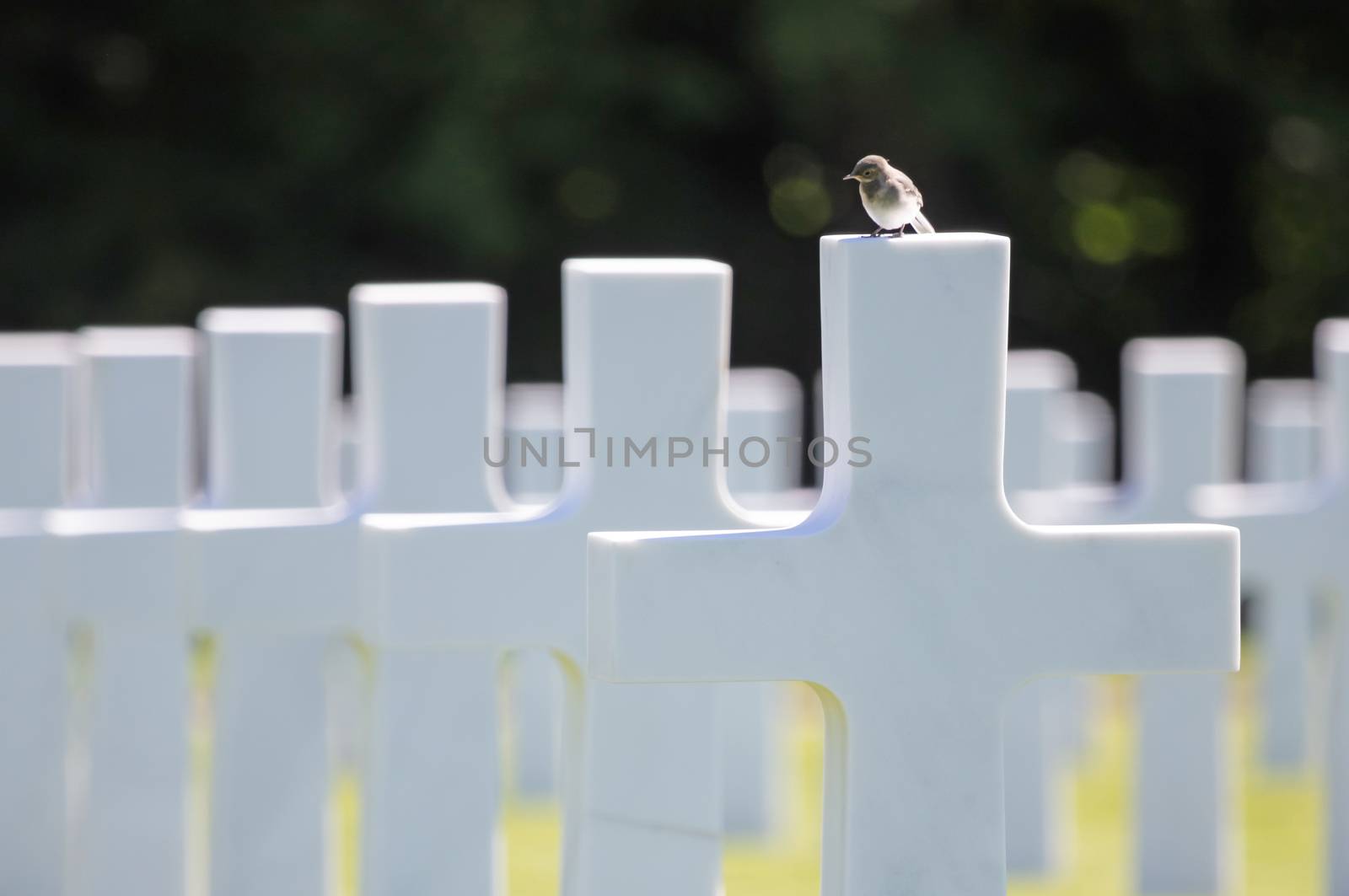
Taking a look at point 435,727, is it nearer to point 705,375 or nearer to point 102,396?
point 705,375

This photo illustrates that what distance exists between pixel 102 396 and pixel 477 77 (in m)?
7.55

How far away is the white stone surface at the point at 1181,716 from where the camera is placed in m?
4.08

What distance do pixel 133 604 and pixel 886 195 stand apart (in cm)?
179

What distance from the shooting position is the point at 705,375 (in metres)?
2.86

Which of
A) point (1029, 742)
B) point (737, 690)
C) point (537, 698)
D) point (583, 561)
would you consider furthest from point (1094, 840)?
point (583, 561)

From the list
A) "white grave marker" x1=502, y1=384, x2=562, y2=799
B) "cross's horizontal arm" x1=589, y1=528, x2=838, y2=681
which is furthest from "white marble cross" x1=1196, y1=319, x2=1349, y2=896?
"white grave marker" x1=502, y1=384, x2=562, y2=799

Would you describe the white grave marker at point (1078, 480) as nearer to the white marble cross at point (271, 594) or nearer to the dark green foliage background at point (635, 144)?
the white marble cross at point (271, 594)

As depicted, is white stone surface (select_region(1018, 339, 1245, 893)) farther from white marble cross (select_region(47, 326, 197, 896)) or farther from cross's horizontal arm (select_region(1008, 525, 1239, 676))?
white marble cross (select_region(47, 326, 197, 896))

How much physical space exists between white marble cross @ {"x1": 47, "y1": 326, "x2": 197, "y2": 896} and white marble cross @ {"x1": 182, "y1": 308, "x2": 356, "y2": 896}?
0.15 meters

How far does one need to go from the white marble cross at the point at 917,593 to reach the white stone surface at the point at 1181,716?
70.5 inches

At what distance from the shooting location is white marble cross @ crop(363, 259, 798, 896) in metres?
2.77

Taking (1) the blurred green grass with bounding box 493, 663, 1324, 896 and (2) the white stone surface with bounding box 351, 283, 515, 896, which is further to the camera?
(1) the blurred green grass with bounding box 493, 663, 1324, 896

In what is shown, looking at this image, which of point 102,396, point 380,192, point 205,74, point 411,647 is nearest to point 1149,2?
point 380,192

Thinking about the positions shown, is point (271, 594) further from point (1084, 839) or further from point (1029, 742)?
point (1084, 839)
